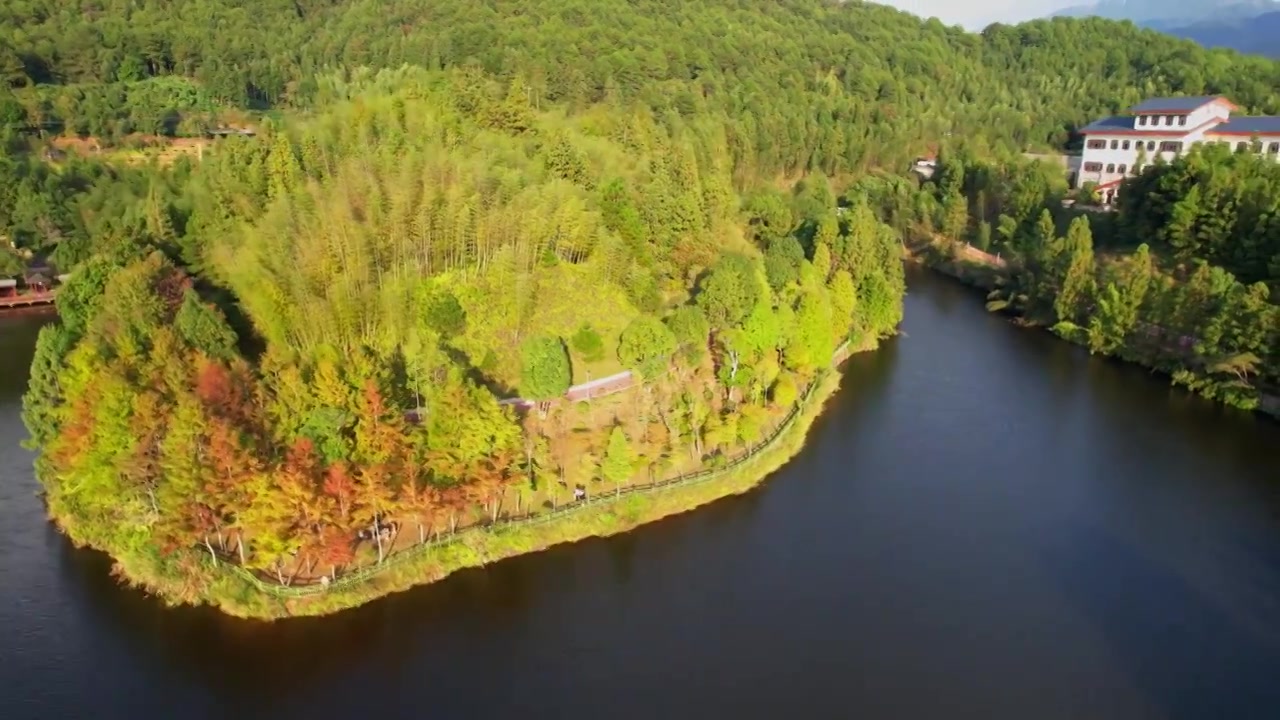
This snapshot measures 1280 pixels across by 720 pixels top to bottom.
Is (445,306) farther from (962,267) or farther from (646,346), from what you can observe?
(962,267)

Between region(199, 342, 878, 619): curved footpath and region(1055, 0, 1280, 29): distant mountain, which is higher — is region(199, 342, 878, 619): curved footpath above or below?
below

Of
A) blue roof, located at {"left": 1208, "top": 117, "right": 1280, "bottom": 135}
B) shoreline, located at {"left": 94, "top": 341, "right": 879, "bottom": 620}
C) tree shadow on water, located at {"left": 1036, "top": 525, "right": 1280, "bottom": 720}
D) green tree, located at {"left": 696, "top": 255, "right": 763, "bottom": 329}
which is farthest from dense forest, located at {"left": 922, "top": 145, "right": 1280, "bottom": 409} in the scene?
shoreline, located at {"left": 94, "top": 341, "right": 879, "bottom": 620}

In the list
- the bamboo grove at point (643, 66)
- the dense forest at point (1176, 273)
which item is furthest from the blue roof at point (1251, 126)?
the bamboo grove at point (643, 66)

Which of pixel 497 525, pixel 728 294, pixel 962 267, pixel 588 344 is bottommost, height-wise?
pixel 497 525

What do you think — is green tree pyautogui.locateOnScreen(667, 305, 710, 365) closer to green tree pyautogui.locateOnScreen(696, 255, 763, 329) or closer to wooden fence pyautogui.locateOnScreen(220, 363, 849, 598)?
green tree pyautogui.locateOnScreen(696, 255, 763, 329)

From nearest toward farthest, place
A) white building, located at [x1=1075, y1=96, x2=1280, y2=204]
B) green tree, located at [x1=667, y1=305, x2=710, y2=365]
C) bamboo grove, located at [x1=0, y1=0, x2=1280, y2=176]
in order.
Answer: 1. green tree, located at [x1=667, y1=305, x2=710, y2=365]
2. white building, located at [x1=1075, y1=96, x2=1280, y2=204]
3. bamboo grove, located at [x1=0, y1=0, x2=1280, y2=176]

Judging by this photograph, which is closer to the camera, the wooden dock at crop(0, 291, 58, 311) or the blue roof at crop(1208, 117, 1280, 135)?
the wooden dock at crop(0, 291, 58, 311)

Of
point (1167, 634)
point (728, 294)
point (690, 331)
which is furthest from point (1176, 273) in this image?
point (690, 331)
